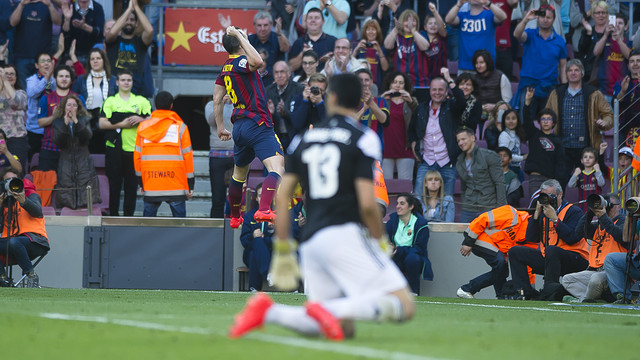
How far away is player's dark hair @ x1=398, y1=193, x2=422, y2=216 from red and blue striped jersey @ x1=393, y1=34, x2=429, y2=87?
3459 mm

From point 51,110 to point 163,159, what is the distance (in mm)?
2225

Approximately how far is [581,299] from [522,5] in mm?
8237

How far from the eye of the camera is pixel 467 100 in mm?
16406

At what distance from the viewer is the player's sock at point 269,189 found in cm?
1172

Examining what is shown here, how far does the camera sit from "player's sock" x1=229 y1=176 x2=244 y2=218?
12641mm

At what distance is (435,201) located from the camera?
51.0 ft

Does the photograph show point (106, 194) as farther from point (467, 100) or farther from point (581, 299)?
point (581, 299)

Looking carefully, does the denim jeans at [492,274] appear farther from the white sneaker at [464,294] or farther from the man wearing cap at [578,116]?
the man wearing cap at [578,116]

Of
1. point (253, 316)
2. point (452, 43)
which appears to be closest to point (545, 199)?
point (452, 43)

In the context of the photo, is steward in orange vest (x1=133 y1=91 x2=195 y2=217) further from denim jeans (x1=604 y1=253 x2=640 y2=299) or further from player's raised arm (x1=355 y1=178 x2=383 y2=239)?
player's raised arm (x1=355 y1=178 x2=383 y2=239)

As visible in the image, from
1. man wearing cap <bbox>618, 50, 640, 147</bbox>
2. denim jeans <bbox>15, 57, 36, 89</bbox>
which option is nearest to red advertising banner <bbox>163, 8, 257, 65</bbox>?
denim jeans <bbox>15, 57, 36, 89</bbox>

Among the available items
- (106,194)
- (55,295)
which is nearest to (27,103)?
(106,194)

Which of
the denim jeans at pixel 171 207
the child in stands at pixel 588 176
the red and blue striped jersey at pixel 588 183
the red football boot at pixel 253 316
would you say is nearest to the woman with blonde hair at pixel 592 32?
the child in stands at pixel 588 176

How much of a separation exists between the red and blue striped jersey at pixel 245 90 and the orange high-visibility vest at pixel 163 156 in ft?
12.8
